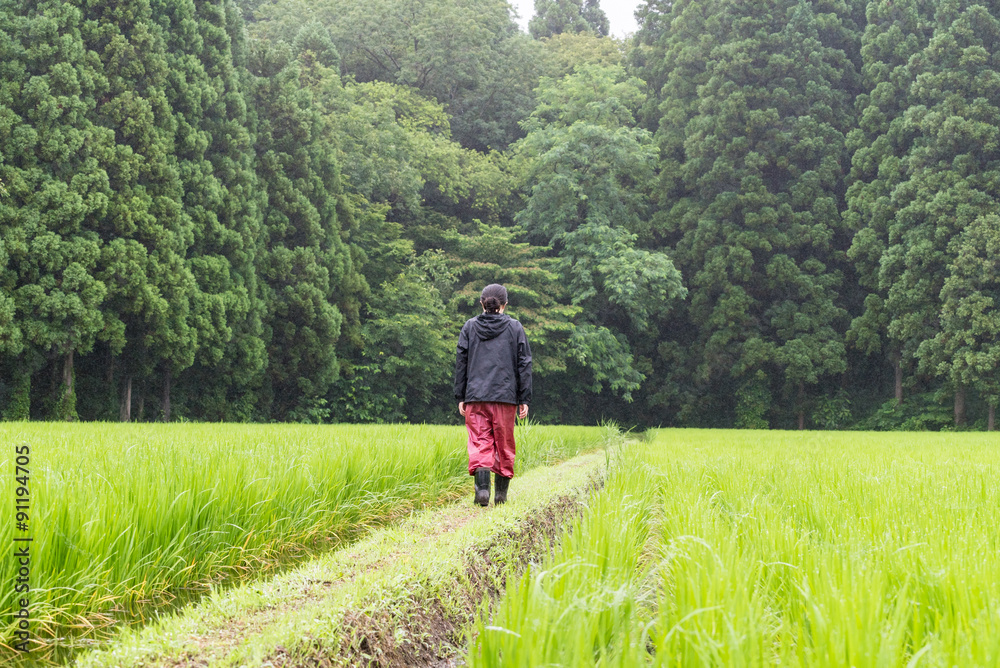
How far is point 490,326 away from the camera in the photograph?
5395mm

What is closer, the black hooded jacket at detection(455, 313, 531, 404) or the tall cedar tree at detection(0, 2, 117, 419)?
the black hooded jacket at detection(455, 313, 531, 404)

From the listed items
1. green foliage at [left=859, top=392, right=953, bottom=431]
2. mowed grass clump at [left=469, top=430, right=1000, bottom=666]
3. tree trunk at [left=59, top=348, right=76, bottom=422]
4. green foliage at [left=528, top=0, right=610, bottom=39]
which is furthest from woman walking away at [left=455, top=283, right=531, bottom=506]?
green foliage at [left=528, top=0, right=610, bottom=39]

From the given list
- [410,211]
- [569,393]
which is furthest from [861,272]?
[410,211]

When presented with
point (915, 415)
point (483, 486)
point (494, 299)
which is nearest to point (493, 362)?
point (494, 299)

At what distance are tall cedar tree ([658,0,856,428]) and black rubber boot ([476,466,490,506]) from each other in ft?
73.3

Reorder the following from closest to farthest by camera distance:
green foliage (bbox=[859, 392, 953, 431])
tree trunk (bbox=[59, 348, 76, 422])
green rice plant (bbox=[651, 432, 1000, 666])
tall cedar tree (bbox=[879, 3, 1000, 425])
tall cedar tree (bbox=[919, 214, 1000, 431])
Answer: green rice plant (bbox=[651, 432, 1000, 666]) → tree trunk (bbox=[59, 348, 76, 422]) → tall cedar tree (bbox=[919, 214, 1000, 431]) → tall cedar tree (bbox=[879, 3, 1000, 425]) → green foliage (bbox=[859, 392, 953, 431])

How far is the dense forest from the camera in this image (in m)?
15.4

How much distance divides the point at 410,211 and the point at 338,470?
2137 cm

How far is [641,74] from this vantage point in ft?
107

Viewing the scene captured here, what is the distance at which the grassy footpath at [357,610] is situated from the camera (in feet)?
7.39

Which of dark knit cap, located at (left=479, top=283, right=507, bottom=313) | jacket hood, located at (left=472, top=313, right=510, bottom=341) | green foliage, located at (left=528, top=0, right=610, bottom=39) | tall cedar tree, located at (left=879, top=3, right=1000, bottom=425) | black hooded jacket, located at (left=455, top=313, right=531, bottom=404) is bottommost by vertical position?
black hooded jacket, located at (left=455, top=313, right=531, bottom=404)

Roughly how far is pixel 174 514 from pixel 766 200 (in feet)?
90.0

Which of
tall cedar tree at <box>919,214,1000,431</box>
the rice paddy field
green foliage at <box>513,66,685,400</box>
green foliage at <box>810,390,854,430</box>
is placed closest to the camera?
the rice paddy field

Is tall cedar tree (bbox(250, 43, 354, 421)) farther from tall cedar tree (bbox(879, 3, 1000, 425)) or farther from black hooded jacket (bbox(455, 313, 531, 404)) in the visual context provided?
tall cedar tree (bbox(879, 3, 1000, 425))
